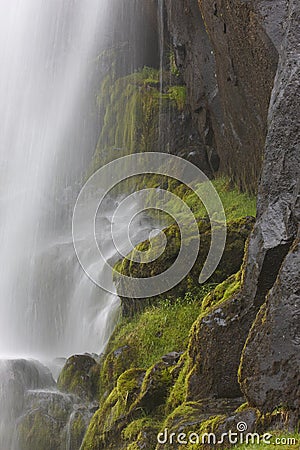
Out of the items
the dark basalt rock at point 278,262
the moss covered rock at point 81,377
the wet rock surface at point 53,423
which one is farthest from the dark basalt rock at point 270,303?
the moss covered rock at point 81,377

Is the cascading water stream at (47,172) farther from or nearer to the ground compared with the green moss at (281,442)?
farther from the ground

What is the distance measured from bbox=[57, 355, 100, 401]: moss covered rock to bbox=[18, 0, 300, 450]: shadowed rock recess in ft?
0.06

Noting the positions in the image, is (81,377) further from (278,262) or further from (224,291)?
(278,262)

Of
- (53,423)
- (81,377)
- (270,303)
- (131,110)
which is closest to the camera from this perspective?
(270,303)

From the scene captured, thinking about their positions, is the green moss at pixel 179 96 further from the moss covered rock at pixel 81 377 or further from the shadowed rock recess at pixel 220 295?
the moss covered rock at pixel 81 377

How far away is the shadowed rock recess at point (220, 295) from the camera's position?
473cm

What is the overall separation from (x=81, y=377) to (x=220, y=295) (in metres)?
3.64

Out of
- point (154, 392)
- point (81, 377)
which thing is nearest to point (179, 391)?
point (154, 392)

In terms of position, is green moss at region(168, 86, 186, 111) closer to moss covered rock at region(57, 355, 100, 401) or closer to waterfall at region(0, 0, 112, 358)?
waterfall at region(0, 0, 112, 358)

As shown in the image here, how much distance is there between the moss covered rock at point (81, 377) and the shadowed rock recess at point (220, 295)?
2 cm

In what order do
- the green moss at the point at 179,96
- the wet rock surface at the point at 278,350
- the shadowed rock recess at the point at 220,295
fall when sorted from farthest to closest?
the green moss at the point at 179,96, the shadowed rock recess at the point at 220,295, the wet rock surface at the point at 278,350

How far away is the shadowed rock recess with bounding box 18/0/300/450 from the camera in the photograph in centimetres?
473

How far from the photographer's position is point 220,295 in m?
6.47

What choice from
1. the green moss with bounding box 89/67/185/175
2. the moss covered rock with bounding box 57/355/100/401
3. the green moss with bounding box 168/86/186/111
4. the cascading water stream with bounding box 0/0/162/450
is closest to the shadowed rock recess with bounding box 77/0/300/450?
the moss covered rock with bounding box 57/355/100/401
